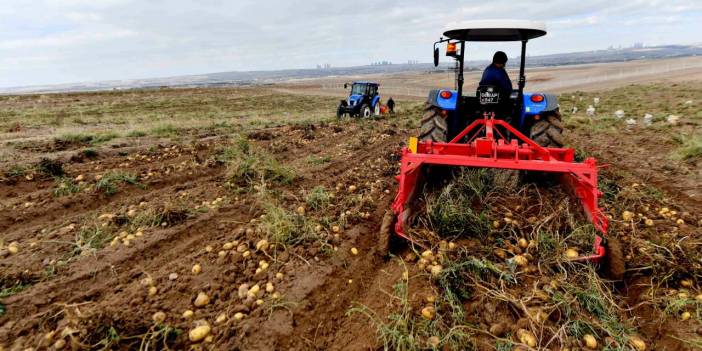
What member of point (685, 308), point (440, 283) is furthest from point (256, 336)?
Answer: point (685, 308)

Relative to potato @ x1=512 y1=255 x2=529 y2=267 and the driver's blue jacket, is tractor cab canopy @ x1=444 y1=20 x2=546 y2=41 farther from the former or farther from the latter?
potato @ x1=512 y1=255 x2=529 y2=267

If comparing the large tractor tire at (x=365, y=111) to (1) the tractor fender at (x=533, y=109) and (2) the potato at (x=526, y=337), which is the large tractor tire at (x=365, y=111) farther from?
(2) the potato at (x=526, y=337)

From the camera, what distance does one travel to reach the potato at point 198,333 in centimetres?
292

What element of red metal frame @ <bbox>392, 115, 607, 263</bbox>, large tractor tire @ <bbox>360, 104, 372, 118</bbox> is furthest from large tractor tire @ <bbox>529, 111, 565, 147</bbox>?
large tractor tire @ <bbox>360, 104, 372, 118</bbox>

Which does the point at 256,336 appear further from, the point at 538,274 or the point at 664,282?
the point at 664,282

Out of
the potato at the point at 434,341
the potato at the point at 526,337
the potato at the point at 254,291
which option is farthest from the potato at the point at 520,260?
the potato at the point at 254,291

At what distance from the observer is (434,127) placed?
6.14 metres

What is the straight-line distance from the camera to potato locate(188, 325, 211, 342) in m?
2.92

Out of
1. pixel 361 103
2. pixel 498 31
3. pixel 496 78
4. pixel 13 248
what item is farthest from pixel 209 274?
pixel 361 103

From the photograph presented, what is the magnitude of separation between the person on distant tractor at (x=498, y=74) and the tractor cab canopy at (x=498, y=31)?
416mm

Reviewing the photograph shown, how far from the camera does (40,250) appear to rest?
4391 mm

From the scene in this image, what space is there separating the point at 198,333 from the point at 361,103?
17337mm

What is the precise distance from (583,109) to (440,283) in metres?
17.8

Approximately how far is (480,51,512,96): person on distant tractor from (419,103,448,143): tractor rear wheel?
812 millimetres
